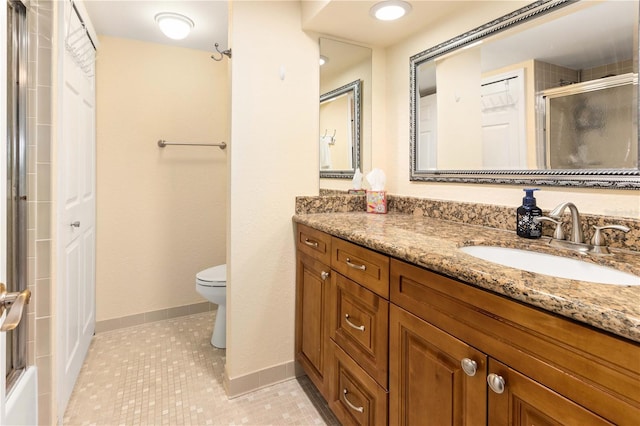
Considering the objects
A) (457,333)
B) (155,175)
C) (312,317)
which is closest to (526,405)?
(457,333)

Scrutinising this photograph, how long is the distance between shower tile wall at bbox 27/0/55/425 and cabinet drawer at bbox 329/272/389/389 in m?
1.17

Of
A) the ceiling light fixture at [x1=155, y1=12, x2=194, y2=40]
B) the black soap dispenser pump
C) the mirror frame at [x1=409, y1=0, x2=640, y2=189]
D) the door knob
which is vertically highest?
the ceiling light fixture at [x1=155, y1=12, x2=194, y2=40]

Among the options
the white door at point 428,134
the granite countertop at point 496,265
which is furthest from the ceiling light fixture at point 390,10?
the granite countertop at point 496,265

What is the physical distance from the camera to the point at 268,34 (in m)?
1.70

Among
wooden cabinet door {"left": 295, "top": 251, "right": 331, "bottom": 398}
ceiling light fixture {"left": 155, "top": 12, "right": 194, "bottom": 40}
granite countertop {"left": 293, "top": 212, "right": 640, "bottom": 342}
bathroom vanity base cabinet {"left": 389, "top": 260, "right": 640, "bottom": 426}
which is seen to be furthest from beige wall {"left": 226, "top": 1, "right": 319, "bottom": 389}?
bathroom vanity base cabinet {"left": 389, "top": 260, "right": 640, "bottom": 426}

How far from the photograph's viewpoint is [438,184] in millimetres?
1736

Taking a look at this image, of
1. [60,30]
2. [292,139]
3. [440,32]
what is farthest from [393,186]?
[60,30]

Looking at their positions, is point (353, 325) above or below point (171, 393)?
above

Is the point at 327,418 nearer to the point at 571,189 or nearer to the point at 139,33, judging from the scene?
the point at 571,189

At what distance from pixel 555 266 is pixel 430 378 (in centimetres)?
52

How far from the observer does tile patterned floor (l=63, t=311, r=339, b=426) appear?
61.1 inches

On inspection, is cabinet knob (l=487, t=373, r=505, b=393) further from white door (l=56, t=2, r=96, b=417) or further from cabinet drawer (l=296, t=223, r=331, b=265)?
white door (l=56, t=2, r=96, b=417)

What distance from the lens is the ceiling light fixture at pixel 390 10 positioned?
1.54m

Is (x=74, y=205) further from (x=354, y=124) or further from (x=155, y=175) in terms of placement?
(x=354, y=124)
